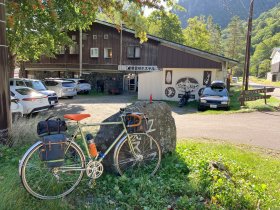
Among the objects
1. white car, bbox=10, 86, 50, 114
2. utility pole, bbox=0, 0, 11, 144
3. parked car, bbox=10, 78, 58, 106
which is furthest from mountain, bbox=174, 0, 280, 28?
utility pole, bbox=0, 0, 11, 144

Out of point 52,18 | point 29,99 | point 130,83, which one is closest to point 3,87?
point 52,18

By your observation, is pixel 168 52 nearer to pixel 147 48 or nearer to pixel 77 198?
pixel 147 48

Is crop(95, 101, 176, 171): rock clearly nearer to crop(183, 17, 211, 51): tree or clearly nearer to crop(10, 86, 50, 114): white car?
crop(10, 86, 50, 114): white car

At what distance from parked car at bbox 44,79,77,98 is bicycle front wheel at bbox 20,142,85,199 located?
2031 cm

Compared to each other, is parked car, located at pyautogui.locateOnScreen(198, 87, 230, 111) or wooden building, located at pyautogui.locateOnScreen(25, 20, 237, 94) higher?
wooden building, located at pyautogui.locateOnScreen(25, 20, 237, 94)

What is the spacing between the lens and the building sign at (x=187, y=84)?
23.1 meters

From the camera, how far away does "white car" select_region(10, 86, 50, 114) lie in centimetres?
1248

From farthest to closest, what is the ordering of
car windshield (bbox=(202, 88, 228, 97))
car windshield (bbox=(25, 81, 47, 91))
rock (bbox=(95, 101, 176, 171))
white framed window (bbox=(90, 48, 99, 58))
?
white framed window (bbox=(90, 48, 99, 58)) → car windshield (bbox=(202, 88, 228, 97)) → car windshield (bbox=(25, 81, 47, 91)) → rock (bbox=(95, 101, 176, 171))

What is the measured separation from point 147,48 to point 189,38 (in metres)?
31.2

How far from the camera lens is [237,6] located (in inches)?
3132

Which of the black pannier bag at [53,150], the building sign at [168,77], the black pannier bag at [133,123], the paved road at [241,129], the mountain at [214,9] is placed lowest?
the paved road at [241,129]

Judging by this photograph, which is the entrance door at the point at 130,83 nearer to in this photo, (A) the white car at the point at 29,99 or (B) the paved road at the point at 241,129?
(B) the paved road at the point at 241,129

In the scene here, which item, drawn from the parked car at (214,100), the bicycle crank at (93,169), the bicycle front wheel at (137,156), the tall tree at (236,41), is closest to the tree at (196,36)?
the tall tree at (236,41)

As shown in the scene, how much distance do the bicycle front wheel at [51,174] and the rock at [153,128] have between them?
26.9 inches
